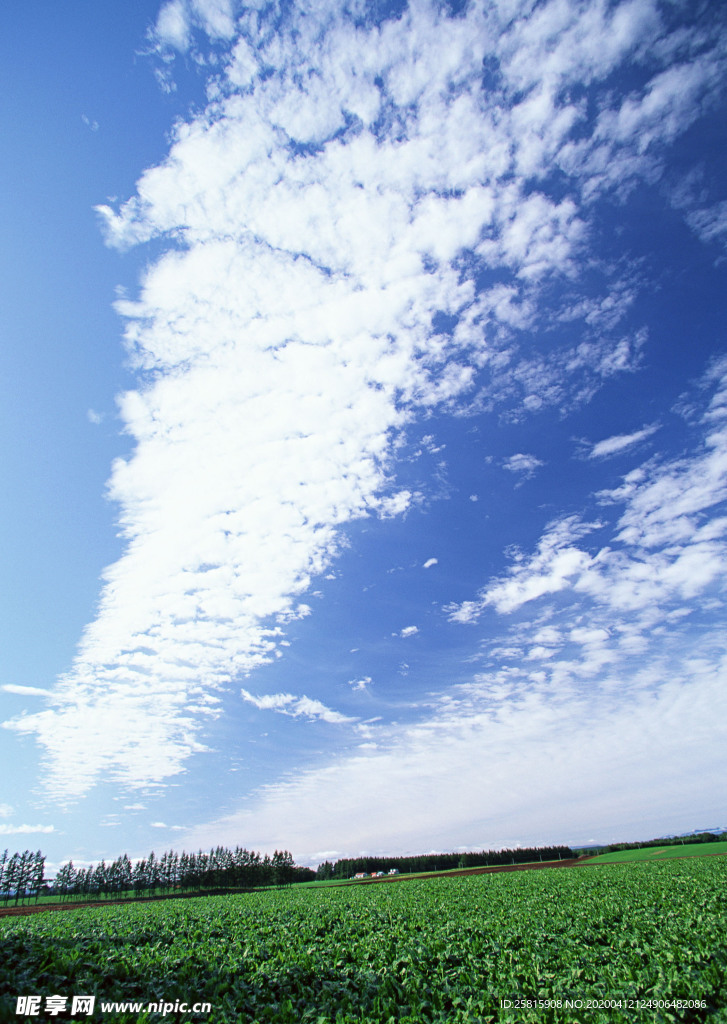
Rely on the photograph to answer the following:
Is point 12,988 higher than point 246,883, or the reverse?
point 12,988

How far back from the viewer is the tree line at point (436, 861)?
398 feet

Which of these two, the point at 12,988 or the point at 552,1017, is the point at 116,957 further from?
the point at 552,1017

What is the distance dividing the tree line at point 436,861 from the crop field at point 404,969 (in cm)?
13005

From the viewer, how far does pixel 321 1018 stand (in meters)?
10.5

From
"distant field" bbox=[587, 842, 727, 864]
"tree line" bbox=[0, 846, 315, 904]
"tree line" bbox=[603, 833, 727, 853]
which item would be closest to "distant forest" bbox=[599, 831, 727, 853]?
"tree line" bbox=[603, 833, 727, 853]

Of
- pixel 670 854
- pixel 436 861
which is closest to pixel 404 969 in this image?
pixel 670 854

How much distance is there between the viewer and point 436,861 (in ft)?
423

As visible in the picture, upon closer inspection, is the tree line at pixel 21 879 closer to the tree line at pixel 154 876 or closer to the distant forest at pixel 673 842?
the tree line at pixel 154 876

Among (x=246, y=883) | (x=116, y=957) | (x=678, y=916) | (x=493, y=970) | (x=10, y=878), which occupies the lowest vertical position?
(x=246, y=883)

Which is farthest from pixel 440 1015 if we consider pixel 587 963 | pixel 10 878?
pixel 10 878

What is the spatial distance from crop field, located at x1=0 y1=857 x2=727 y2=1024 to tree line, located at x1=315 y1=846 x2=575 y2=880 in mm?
130053

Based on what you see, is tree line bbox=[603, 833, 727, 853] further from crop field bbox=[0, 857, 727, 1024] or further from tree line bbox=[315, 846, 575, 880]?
crop field bbox=[0, 857, 727, 1024]

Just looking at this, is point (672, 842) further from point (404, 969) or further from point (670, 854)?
point (404, 969)

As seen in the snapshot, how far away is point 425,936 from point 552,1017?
861cm
